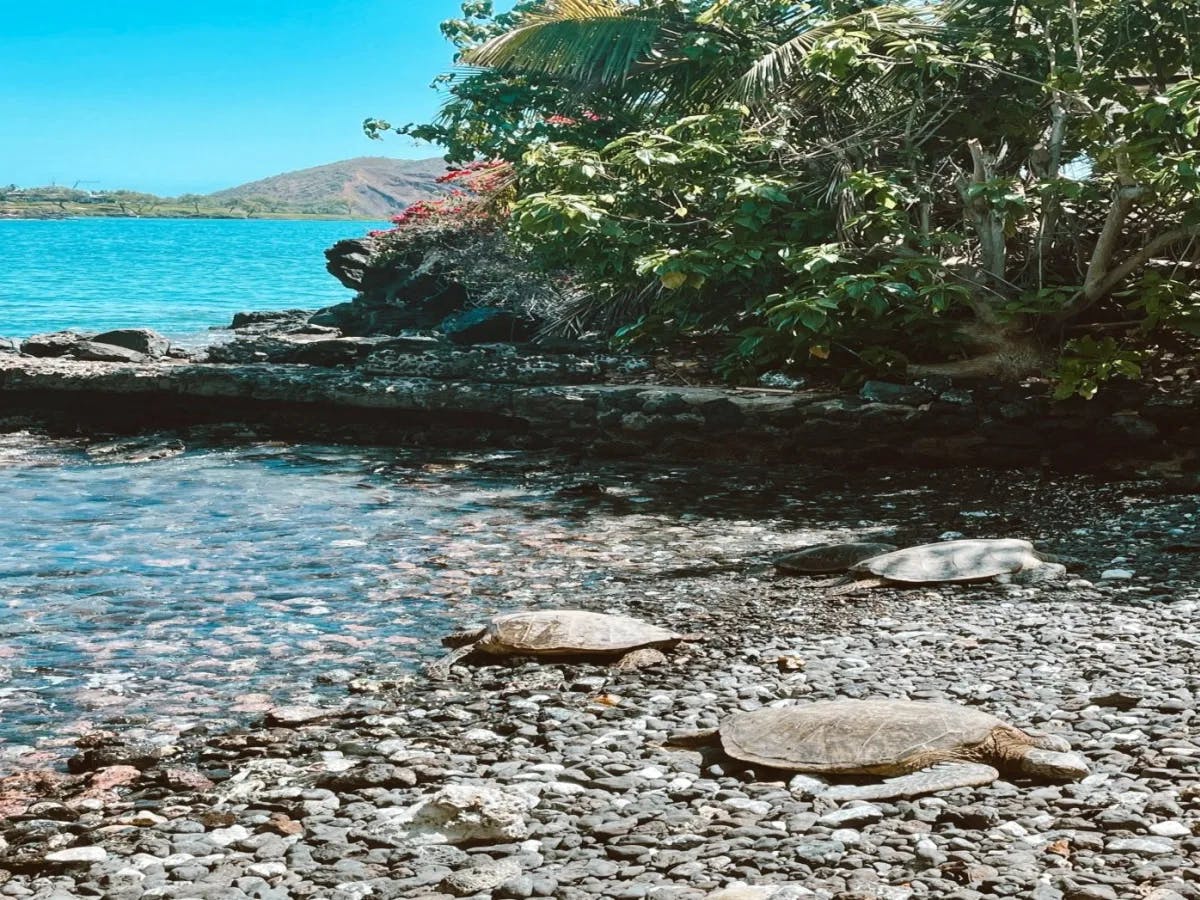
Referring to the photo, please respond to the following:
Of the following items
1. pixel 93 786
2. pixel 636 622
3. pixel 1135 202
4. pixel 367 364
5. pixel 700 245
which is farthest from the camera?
pixel 367 364

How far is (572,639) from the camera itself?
5.80m

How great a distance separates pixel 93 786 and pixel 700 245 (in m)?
9.83

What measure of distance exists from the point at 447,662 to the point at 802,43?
10023 millimetres

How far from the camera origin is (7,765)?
469cm

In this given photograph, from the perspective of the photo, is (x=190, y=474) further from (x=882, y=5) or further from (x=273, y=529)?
(x=882, y=5)

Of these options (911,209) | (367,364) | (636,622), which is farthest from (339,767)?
(367,364)

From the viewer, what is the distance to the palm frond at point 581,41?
15.0 m

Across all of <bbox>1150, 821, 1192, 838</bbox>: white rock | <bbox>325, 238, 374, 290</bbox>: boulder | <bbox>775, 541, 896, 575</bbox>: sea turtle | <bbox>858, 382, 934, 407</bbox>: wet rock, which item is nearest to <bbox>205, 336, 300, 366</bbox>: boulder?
<bbox>858, 382, 934, 407</bbox>: wet rock

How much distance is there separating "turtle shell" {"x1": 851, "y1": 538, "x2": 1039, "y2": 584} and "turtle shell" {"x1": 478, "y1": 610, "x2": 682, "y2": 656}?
179 centimetres

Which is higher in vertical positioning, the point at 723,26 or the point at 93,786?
the point at 723,26

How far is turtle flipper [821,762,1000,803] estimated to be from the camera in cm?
390

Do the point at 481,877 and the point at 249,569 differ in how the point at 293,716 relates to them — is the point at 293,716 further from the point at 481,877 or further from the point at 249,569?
the point at 249,569

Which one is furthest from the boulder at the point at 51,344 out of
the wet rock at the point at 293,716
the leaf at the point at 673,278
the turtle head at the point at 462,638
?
the wet rock at the point at 293,716

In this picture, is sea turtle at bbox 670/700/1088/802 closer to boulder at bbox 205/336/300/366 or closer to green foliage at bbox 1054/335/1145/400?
green foliage at bbox 1054/335/1145/400
